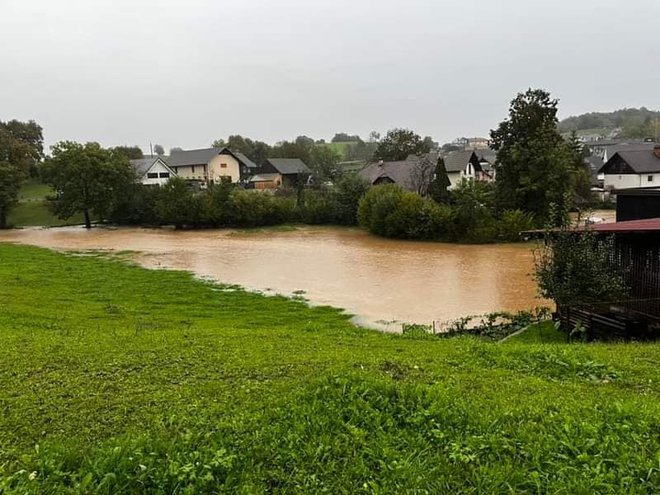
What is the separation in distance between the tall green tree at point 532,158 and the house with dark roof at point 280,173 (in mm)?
33293

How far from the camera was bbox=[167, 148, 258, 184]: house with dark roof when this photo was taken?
64938 mm

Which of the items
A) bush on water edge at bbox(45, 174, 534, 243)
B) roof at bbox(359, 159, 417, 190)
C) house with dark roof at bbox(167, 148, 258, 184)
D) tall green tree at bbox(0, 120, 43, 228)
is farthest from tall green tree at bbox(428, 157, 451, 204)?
tall green tree at bbox(0, 120, 43, 228)

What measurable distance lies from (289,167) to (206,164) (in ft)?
34.5

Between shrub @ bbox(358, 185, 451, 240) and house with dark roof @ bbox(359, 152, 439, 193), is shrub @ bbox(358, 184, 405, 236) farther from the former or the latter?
house with dark roof @ bbox(359, 152, 439, 193)

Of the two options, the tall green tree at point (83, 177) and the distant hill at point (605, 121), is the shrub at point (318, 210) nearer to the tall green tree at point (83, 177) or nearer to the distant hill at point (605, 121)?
the tall green tree at point (83, 177)

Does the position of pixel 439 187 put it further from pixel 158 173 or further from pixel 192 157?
pixel 192 157

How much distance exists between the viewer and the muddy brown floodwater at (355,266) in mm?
15367

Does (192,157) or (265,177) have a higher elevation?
(192,157)

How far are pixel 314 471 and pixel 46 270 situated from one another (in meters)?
19.8

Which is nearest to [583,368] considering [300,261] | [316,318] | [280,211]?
[316,318]

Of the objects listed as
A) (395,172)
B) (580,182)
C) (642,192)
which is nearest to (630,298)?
(642,192)

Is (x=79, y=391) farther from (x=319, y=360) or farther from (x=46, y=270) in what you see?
(x=46, y=270)

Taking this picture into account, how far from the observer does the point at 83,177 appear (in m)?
42.9

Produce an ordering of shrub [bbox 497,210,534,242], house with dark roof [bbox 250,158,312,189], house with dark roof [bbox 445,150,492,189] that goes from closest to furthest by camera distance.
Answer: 1. shrub [bbox 497,210,534,242]
2. house with dark roof [bbox 445,150,492,189]
3. house with dark roof [bbox 250,158,312,189]
